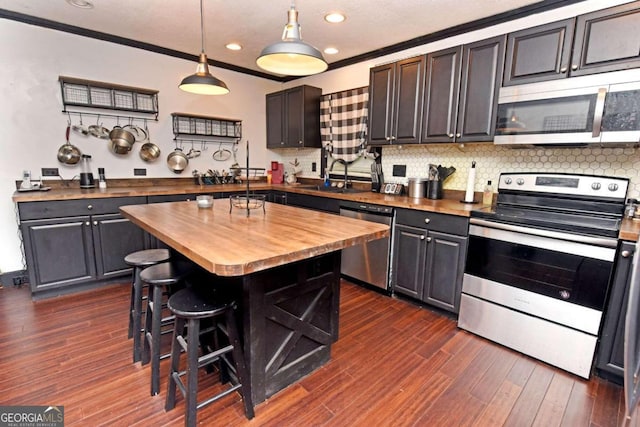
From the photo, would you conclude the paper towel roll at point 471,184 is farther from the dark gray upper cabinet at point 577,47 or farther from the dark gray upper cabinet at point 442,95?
the dark gray upper cabinet at point 577,47

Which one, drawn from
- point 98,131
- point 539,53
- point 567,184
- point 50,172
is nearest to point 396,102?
point 539,53

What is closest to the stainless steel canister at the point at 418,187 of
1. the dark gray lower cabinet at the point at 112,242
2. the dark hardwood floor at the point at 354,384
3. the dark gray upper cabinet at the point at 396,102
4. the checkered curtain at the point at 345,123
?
the dark gray upper cabinet at the point at 396,102

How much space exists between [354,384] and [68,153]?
3.46 m

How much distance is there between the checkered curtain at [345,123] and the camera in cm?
361

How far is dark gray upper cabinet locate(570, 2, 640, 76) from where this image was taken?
1.80m

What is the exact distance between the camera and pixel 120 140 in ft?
11.2

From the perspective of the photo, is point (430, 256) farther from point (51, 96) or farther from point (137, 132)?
point (51, 96)

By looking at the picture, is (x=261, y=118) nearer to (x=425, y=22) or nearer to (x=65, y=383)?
(x=425, y=22)

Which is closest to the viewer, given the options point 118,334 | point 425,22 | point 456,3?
point 118,334

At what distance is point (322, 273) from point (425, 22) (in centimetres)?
247

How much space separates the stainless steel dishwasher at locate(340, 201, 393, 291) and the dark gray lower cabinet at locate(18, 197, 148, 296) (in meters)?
2.11

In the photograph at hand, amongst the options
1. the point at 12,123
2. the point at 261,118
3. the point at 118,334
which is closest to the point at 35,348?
the point at 118,334

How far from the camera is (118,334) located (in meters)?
2.21

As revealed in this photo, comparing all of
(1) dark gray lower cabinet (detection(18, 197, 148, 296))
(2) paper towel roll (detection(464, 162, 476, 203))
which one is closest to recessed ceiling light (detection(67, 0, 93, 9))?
(1) dark gray lower cabinet (detection(18, 197, 148, 296))
